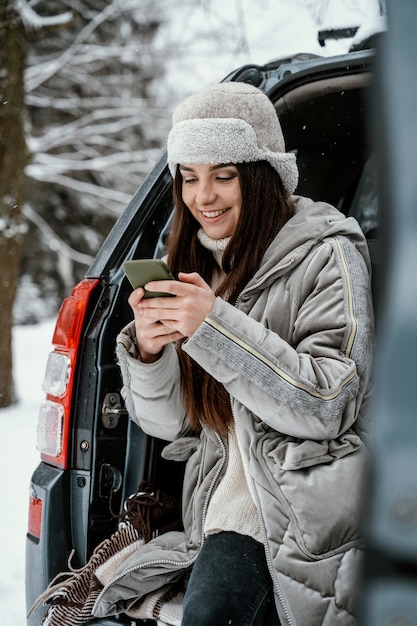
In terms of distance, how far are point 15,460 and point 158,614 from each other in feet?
12.6

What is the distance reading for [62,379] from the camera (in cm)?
230

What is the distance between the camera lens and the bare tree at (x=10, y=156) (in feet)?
22.8

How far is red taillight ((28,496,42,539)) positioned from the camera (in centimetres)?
230

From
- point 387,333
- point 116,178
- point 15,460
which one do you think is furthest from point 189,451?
point 116,178

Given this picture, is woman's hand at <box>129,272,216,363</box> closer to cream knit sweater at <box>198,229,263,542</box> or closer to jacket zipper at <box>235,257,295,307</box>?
jacket zipper at <box>235,257,295,307</box>

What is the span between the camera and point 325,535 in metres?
1.75

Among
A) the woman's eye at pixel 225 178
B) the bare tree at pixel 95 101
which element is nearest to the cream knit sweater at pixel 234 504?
the woman's eye at pixel 225 178

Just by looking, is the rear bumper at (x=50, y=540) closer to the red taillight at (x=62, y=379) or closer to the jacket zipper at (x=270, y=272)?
the red taillight at (x=62, y=379)

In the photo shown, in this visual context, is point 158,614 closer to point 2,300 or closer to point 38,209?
point 2,300

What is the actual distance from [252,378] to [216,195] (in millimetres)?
575

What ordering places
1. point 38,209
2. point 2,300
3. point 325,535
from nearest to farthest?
1. point 325,535
2. point 2,300
3. point 38,209

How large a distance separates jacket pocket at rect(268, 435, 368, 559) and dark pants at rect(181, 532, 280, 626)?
161 mm

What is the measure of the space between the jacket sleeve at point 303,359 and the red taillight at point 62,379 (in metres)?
0.59

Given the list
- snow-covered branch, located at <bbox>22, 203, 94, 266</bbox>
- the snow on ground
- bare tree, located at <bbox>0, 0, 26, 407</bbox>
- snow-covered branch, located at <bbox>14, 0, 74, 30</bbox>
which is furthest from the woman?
snow-covered branch, located at <bbox>22, 203, 94, 266</bbox>
